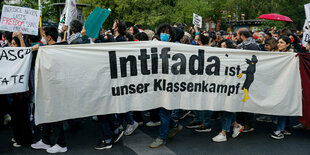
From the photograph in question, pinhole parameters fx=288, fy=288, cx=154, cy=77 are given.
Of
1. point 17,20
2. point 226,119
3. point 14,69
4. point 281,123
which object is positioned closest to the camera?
point 14,69

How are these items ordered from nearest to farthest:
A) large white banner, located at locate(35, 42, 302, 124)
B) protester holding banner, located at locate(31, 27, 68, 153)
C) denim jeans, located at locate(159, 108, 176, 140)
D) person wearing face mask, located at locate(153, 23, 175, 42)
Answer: large white banner, located at locate(35, 42, 302, 124) < protester holding banner, located at locate(31, 27, 68, 153) < denim jeans, located at locate(159, 108, 176, 140) < person wearing face mask, located at locate(153, 23, 175, 42)

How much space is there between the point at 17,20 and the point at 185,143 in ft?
11.8

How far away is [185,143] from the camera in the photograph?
5008mm

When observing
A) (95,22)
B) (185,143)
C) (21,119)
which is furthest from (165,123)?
(21,119)

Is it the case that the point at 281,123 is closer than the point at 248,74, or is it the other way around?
the point at 248,74

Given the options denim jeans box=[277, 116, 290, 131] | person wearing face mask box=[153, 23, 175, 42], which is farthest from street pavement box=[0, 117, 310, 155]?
person wearing face mask box=[153, 23, 175, 42]

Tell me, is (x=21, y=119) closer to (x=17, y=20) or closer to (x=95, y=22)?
(x=17, y=20)

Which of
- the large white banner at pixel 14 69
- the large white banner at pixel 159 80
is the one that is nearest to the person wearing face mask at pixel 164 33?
the large white banner at pixel 159 80

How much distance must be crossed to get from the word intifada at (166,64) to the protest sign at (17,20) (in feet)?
5.29

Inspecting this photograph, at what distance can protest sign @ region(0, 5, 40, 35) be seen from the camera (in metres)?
4.96

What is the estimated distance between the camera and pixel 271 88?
5141mm

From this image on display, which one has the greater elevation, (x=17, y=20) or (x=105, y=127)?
(x=17, y=20)

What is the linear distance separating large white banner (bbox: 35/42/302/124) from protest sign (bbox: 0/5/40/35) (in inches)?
35.5

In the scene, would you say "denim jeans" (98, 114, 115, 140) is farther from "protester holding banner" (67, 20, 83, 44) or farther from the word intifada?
"protester holding banner" (67, 20, 83, 44)
